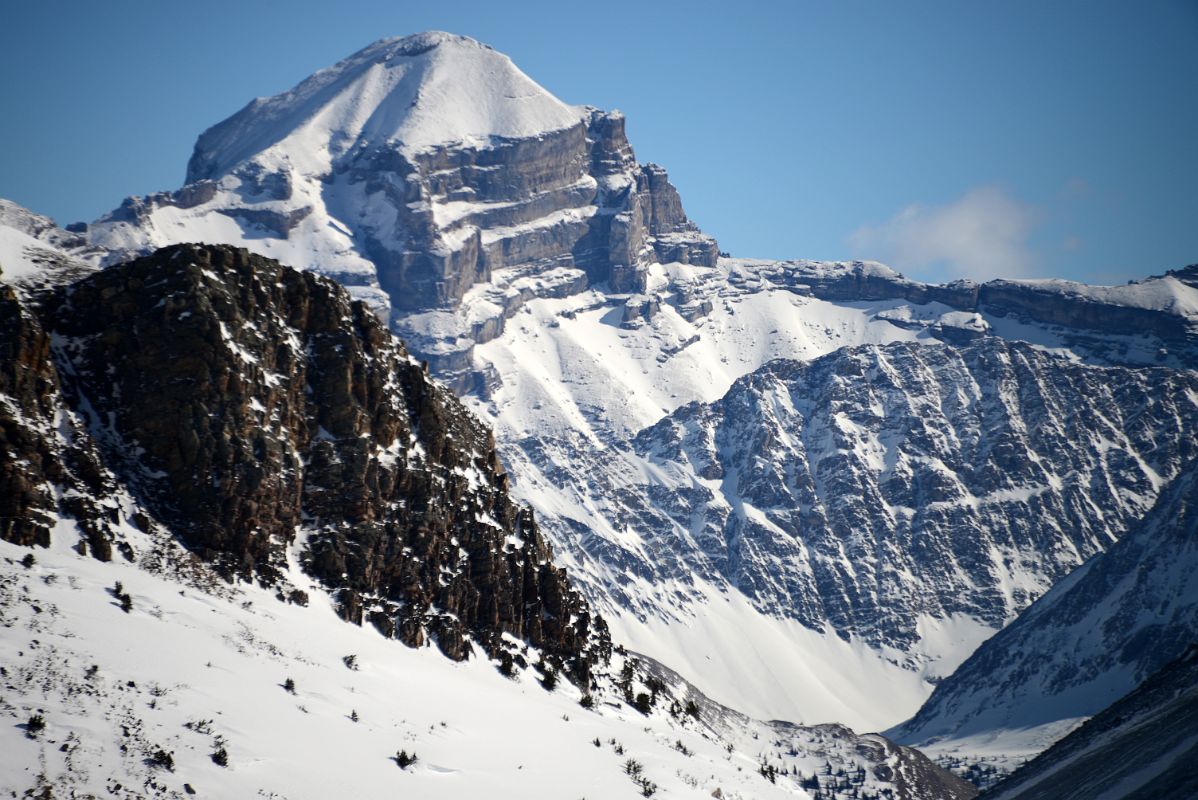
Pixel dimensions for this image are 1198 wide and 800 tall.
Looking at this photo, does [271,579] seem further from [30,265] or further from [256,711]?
[30,265]

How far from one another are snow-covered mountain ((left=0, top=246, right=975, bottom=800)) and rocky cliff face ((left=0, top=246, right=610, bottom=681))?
0.13 metres

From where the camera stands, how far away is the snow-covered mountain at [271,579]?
4400cm

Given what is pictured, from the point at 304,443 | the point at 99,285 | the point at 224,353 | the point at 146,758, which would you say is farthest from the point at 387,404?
the point at 146,758

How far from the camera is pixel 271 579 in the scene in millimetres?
67750

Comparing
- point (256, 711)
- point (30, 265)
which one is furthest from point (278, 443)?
point (256, 711)

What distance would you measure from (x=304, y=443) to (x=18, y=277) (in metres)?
18.1

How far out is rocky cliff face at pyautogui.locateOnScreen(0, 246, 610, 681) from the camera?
67062 mm

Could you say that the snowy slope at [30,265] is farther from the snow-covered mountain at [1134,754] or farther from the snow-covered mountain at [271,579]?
the snow-covered mountain at [1134,754]

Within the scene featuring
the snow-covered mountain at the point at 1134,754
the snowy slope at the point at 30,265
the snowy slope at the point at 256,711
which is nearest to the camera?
the snow-covered mountain at the point at 1134,754

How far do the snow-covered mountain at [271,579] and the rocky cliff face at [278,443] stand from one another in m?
0.13

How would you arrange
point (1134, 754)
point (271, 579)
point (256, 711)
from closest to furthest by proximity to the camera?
1. point (1134, 754)
2. point (256, 711)
3. point (271, 579)

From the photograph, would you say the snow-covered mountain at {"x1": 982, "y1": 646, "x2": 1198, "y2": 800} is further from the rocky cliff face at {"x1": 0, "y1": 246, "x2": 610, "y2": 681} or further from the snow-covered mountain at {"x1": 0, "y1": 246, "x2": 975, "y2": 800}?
the rocky cliff face at {"x1": 0, "y1": 246, "x2": 610, "y2": 681}

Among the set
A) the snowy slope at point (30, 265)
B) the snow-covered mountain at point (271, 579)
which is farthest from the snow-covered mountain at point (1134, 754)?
the snowy slope at point (30, 265)

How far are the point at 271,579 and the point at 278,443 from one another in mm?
8452
